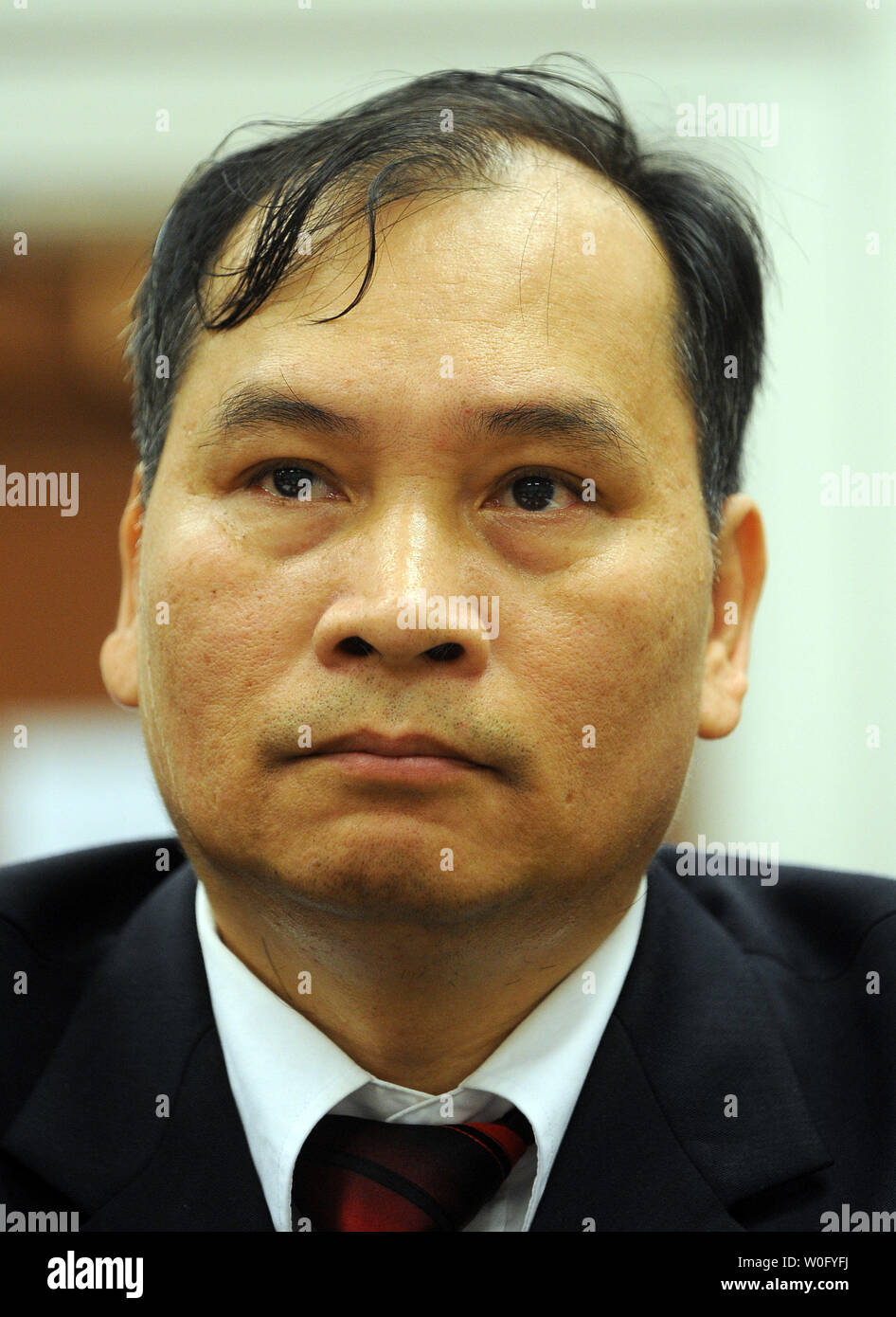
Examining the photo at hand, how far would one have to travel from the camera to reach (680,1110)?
57.9 inches

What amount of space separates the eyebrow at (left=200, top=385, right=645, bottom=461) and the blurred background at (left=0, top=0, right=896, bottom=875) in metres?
1.88

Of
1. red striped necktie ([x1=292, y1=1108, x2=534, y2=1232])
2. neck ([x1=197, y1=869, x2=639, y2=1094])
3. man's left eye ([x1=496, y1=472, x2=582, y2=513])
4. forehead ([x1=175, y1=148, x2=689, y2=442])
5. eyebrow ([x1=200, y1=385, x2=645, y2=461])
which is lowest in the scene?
red striped necktie ([x1=292, y1=1108, x2=534, y2=1232])

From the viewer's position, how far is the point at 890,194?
3.17 m

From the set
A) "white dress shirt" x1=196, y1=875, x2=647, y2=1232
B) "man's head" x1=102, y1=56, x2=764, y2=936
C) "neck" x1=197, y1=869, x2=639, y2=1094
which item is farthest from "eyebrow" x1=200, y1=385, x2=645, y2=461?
"white dress shirt" x1=196, y1=875, x2=647, y2=1232

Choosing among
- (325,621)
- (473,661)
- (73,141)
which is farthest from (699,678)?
(73,141)

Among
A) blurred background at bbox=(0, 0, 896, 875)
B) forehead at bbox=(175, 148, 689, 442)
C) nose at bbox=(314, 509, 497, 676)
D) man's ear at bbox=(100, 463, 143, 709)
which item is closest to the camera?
nose at bbox=(314, 509, 497, 676)

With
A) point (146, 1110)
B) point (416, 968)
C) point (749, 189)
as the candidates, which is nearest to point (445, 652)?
point (416, 968)

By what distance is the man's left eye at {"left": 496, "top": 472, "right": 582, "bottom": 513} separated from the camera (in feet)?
4.55

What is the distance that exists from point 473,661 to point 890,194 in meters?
2.42

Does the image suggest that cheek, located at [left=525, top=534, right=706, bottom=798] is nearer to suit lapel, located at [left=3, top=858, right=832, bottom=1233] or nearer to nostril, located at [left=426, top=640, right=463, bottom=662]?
nostril, located at [left=426, top=640, right=463, bottom=662]

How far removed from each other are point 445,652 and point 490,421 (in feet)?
0.80

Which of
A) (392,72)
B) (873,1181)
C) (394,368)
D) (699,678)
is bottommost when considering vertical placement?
(873,1181)

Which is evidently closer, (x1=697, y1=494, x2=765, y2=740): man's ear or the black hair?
the black hair
